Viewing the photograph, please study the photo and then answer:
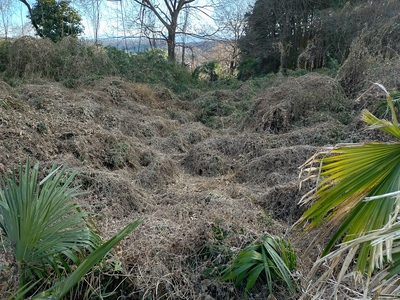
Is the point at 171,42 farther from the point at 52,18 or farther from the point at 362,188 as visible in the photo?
the point at 362,188

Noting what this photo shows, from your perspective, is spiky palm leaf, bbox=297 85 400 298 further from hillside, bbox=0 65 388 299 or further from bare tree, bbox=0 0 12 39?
bare tree, bbox=0 0 12 39

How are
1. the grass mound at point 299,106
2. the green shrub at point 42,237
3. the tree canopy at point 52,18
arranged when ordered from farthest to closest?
the tree canopy at point 52,18 < the grass mound at point 299,106 < the green shrub at point 42,237

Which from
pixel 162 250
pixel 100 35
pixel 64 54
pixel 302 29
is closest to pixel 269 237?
pixel 162 250

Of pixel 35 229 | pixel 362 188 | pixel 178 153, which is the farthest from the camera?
pixel 178 153

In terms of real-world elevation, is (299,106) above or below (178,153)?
above

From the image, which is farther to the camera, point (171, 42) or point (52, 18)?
point (171, 42)

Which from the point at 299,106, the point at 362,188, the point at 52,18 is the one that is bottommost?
the point at 362,188

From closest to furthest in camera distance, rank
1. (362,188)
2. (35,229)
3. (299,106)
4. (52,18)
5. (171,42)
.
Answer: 1. (362,188)
2. (35,229)
3. (299,106)
4. (52,18)
5. (171,42)

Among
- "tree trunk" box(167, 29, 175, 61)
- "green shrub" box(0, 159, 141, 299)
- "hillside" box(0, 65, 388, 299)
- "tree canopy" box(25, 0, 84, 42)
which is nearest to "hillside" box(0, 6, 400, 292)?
"hillside" box(0, 65, 388, 299)

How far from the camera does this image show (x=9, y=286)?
69.4 inches

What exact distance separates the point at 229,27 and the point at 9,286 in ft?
49.7

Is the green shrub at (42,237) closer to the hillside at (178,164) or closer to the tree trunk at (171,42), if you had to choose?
the hillside at (178,164)

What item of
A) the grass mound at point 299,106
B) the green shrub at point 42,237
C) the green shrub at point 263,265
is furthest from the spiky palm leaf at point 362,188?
the grass mound at point 299,106

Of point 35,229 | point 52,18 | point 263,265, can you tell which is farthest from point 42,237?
point 52,18
